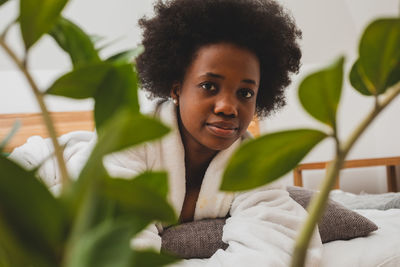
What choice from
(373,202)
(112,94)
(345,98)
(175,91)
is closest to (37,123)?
(175,91)

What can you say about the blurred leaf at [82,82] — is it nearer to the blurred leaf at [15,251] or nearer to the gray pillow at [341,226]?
the blurred leaf at [15,251]

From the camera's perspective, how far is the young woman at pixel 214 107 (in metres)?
0.79

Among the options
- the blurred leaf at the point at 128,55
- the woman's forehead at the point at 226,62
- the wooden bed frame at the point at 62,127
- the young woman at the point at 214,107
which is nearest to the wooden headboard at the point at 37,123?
the wooden bed frame at the point at 62,127

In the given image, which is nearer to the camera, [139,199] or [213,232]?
[139,199]

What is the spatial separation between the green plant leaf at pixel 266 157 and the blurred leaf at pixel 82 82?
0.06m

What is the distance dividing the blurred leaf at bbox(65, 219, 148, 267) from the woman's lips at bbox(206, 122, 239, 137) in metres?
0.79

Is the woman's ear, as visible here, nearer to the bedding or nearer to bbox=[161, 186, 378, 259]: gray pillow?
bbox=[161, 186, 378, 259]: gray pillow

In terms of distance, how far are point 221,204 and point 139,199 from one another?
851 millimetres

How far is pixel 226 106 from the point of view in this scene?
34.6 inches

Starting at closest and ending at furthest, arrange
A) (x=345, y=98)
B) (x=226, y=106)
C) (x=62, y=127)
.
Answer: (x=226, y=106), (x=62, y=127), (x=345, y=98)

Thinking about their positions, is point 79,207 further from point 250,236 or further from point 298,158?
point 250,236

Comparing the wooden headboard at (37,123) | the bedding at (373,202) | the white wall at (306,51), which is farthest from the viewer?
the white wall at (306,51)

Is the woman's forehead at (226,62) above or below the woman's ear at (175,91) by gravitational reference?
above

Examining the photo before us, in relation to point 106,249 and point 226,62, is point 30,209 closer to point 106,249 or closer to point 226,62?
point 106,249
